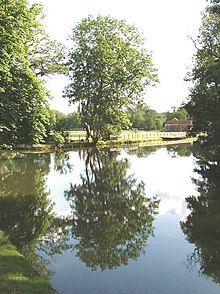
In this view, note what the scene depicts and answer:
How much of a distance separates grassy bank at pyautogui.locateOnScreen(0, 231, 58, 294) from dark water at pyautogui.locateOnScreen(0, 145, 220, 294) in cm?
90

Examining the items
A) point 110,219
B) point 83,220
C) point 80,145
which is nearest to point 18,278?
point 83,220

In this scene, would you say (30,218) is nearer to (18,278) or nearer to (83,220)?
(83,220)

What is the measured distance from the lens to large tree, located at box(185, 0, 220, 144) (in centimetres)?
2785

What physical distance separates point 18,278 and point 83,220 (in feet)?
23.7

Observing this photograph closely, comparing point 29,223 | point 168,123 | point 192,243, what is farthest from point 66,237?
point 168,123

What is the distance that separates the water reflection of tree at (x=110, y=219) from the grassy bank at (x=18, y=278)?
2349 millimetres

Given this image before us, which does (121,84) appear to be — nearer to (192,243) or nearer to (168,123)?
(192,243)

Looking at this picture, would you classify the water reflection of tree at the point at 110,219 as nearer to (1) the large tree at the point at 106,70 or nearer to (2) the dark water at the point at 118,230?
(2) the dark water at the point at 118,230

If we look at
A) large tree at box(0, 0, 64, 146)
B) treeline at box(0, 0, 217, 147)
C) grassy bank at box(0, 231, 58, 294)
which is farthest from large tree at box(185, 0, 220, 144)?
grassy bank at box(0, 231, 58, 294)

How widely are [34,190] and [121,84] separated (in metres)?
41.3

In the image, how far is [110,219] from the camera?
48.6 ft

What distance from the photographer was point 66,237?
42.0ft

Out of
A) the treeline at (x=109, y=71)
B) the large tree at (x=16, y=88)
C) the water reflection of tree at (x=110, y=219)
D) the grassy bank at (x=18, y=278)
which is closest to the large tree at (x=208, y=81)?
the treeline at (x=109, y=71)

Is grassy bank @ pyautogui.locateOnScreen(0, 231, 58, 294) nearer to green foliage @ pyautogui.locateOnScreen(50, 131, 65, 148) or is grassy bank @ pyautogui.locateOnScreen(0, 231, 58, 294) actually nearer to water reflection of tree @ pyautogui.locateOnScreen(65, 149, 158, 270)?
water reflection of tree @ pyautogui.locateOnScreen(65, 149, 158, 270)
